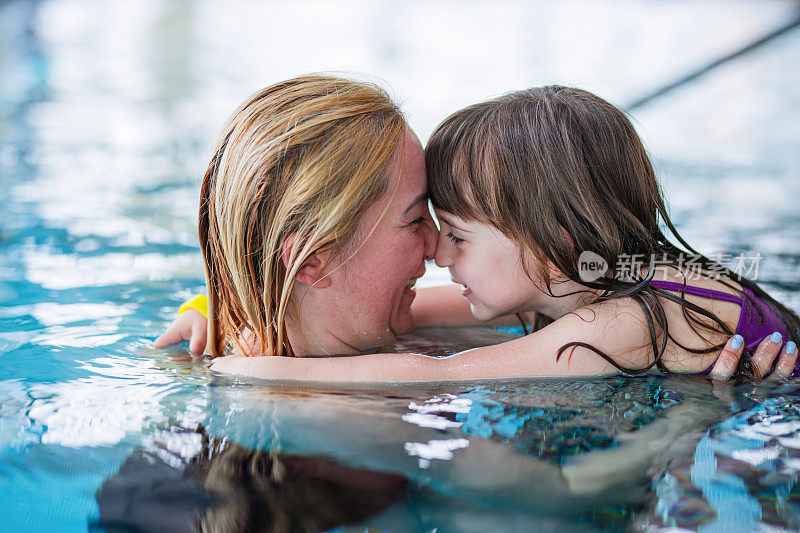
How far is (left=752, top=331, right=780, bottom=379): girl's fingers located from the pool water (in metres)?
0.08

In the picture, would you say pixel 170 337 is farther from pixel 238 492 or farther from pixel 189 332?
pixel 238 492

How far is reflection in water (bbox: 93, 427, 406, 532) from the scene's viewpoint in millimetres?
1308

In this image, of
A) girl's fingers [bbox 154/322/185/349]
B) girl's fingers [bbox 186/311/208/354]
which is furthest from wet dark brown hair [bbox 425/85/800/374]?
girl's fingers [bbox 154/322/185/349]

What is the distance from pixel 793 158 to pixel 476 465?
5.29 meters

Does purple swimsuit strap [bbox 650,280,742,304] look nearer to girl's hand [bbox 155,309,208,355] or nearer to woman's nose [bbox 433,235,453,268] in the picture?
woman's nose [bbox 433,235,453,268]

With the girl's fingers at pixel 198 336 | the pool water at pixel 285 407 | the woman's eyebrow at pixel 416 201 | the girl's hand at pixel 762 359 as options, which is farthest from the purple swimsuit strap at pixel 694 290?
the girl's fingers at pixel 198 336

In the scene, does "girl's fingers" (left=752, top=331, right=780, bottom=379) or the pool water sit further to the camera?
"girl's fingers" (left=752, top=331, right=780, bottom=379)

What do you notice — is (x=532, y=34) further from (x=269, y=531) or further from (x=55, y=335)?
(x=269, y=531)

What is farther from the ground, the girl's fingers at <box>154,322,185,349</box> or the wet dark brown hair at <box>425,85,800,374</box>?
the wet dark brown hair at <box>425,85,800,374</box>

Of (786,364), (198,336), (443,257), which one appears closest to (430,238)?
(443,257)

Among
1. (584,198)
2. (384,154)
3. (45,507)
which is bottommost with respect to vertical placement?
(45,507)

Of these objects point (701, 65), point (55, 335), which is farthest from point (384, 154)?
point (701, 65)

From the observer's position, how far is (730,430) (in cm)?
162

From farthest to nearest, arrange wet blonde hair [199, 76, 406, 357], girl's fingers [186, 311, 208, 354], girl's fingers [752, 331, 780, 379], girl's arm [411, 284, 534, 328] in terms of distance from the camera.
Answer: girl's arm [411, 284, 534, 328], girl's fingers [186, 311, 208, 354], girl's fingers [752, 331, 780, 379], wet blonde hair [199, 76, 406, 357]
